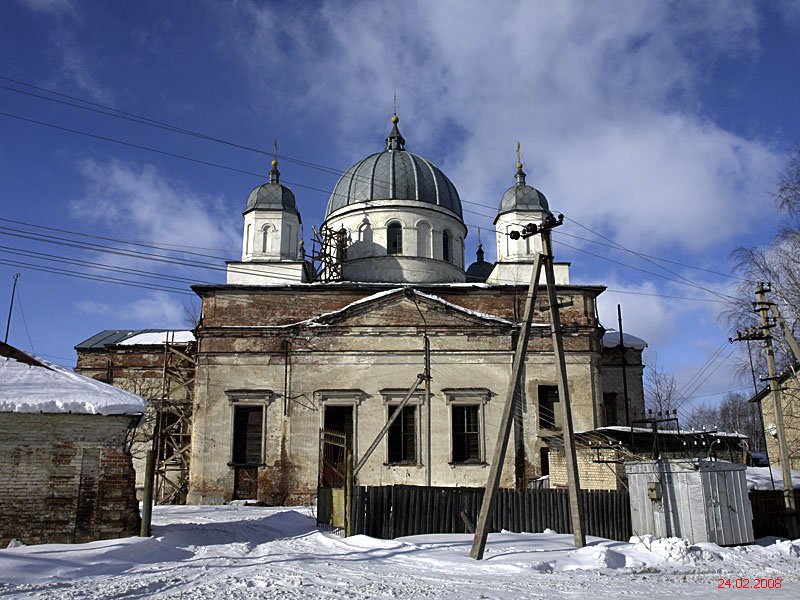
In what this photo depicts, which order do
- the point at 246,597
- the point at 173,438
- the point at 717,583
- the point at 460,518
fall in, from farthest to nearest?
1. the point at 173,438
2. the point at 460,518
3. the point at 717,583
4. the point at 246,597

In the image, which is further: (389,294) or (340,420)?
(389,294)

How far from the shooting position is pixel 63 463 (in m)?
12.9

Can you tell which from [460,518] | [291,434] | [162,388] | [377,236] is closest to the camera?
[460,518]

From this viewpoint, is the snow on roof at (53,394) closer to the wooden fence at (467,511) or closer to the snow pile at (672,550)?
the wooden fence at (467,511)

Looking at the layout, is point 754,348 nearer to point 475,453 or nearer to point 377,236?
point 475,453

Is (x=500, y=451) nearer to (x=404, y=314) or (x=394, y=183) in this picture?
(x=404, y=314)

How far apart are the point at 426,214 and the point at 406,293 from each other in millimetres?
6872

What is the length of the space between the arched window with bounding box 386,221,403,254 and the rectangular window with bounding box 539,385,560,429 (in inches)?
358

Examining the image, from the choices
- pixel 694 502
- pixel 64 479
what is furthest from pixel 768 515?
pixel 64 479

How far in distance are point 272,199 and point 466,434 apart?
1325 cm

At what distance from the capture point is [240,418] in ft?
79.4

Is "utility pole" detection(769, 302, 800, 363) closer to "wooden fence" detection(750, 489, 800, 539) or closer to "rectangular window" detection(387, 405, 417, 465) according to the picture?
"wooden fence" detection(750, 489, 800, 539)

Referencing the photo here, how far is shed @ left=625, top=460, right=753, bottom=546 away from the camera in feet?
48.4

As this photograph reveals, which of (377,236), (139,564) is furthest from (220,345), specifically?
(139,564)
